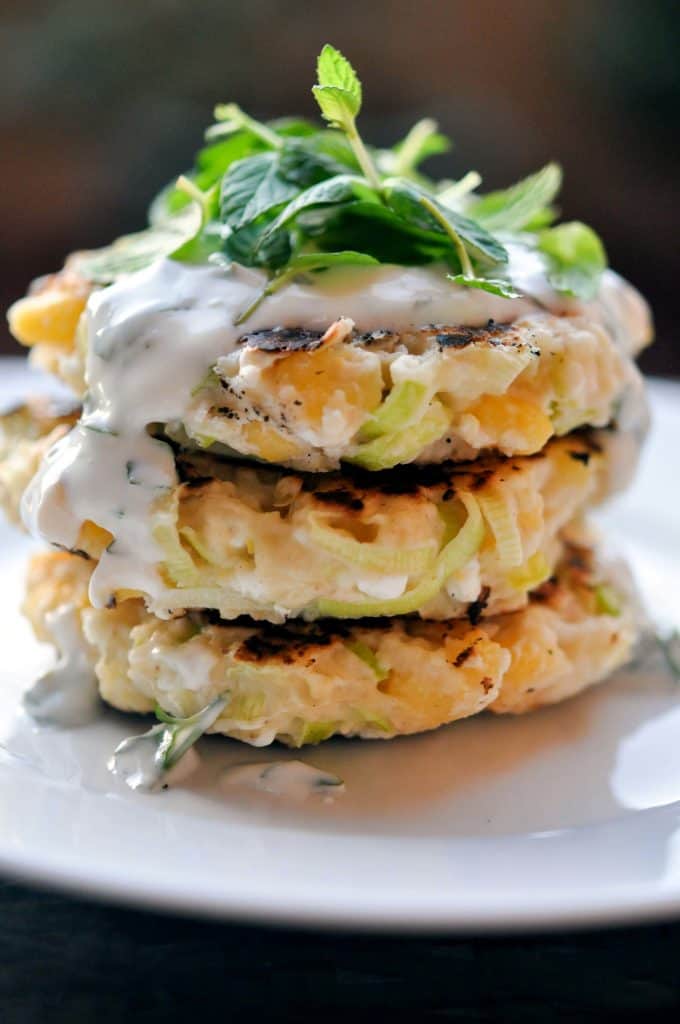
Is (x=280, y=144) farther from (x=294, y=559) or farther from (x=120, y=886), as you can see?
(x=120, y=886)

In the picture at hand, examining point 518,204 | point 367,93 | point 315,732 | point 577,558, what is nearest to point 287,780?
point 315,732

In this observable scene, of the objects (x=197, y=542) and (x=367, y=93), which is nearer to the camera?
(x=197, y=542)

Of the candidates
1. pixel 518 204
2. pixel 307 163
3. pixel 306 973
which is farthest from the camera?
pixel 518 204

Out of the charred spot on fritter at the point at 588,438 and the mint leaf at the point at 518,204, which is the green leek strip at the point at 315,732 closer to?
the charred spot on fritter at the point at 588,438

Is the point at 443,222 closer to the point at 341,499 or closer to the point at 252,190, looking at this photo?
the point at 252,190

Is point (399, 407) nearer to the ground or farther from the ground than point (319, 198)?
nearer to the ground

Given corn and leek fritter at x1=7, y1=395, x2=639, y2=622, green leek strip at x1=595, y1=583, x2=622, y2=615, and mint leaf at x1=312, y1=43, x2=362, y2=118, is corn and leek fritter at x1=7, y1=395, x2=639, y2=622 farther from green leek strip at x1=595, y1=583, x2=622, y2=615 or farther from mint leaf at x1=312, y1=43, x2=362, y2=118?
mint leaf at x1=312, y1=43, x2=362, y2=118
